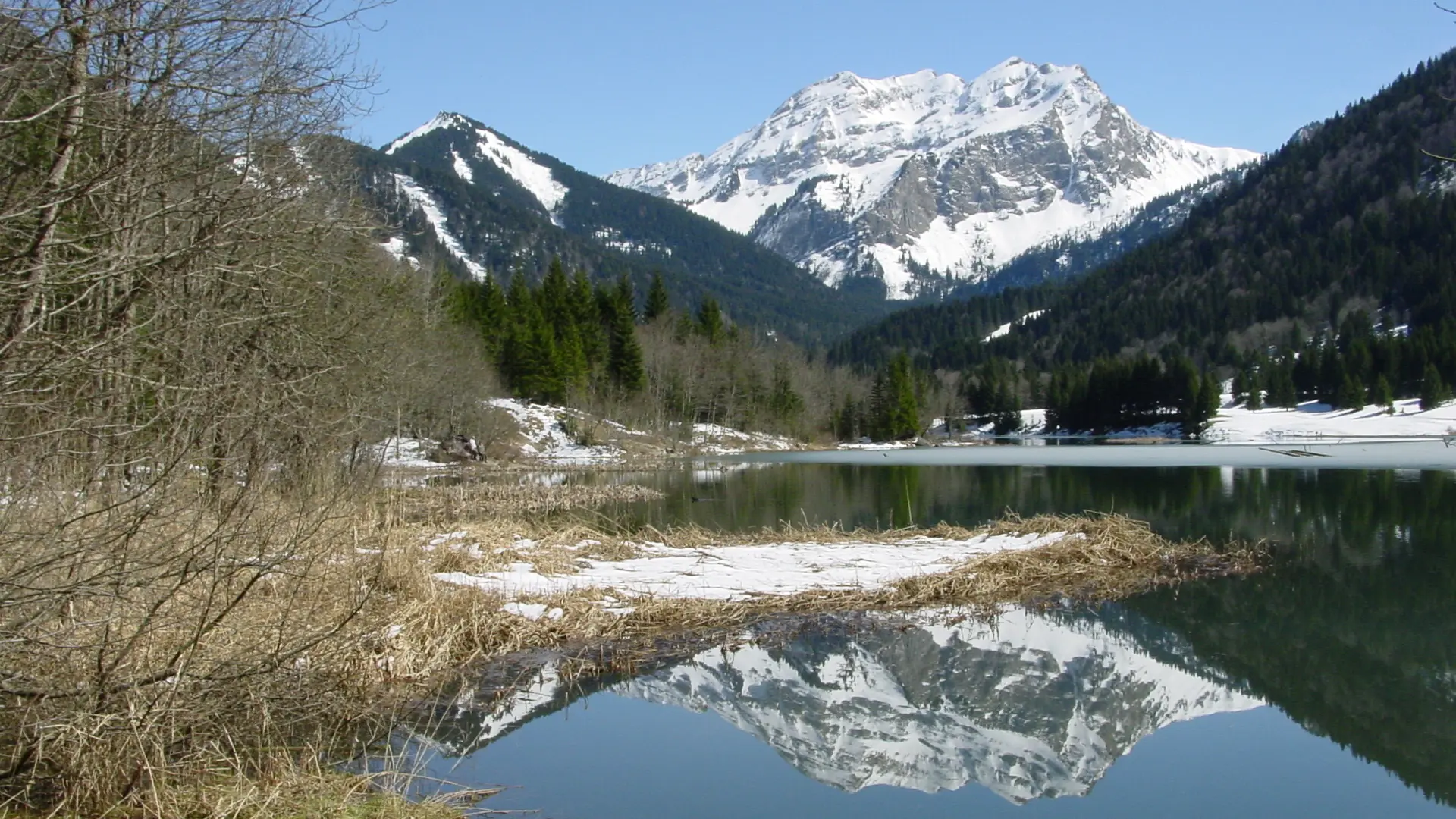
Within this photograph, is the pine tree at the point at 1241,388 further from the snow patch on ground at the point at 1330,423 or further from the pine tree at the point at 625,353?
the pine tree at the point at 625,353

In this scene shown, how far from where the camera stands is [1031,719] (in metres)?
7.85

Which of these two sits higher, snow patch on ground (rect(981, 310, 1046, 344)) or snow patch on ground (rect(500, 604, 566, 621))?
snow patch on ground (rect(981, 310, 1046, 344))

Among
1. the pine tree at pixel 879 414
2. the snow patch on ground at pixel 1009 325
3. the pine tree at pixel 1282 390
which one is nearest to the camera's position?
the pine tree at pixel 879 414

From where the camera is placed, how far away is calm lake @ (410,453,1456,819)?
20.5 ft

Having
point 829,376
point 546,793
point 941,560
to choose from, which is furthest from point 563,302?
point 546,793

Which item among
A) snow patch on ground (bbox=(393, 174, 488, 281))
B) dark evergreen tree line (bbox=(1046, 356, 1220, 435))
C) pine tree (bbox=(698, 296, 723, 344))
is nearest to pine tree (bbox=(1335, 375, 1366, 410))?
dark evergreen tree line (bbox=(1046, 356, 1220, 435))

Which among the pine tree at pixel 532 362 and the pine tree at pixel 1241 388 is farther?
the pine tree at pixel 1241 388

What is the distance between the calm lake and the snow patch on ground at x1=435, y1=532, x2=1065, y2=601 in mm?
1624

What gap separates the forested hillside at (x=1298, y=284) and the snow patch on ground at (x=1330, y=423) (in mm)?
4862

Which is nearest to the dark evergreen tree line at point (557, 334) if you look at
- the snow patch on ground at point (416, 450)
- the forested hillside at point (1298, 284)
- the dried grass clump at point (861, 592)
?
the snow patch on ground at point (416, 450)

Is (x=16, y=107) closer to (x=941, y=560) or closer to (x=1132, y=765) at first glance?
(x=1132, y=765)

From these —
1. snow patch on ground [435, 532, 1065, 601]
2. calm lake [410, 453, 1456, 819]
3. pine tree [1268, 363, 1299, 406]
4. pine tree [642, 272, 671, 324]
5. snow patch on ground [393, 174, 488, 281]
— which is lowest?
calm lake [410, 453, 1456, 819]

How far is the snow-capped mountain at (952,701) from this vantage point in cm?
681

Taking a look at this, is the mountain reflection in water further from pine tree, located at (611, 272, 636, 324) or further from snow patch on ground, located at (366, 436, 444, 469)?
pine tree, located at (611, 272, 636, 324)
